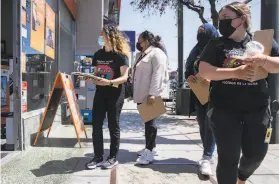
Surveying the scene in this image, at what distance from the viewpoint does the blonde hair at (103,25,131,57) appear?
4336 mm

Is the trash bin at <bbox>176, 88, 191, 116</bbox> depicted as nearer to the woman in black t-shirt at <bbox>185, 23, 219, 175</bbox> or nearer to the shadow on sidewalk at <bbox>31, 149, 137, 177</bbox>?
the shadow on sidewalk at <bbox>31, 149, 137, 177</bbox>

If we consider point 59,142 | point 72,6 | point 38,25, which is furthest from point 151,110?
point 72,6

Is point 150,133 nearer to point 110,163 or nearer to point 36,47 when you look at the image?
point 110,163

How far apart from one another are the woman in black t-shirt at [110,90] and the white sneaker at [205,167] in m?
1.11

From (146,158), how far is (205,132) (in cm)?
87

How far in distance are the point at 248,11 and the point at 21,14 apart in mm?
3260

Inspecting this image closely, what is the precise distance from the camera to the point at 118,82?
426cm

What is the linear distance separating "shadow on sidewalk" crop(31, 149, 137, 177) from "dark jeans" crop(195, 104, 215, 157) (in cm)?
108

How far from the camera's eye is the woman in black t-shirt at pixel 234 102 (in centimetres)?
267

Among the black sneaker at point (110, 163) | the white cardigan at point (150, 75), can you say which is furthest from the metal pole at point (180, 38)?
the black sneaker at point (110, 163)

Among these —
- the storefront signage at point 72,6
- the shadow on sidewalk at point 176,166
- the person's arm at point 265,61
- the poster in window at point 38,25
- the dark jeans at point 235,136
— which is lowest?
the shadow on sidewalk at point 176,166

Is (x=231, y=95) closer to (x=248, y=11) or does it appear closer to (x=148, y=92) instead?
(x=248, y=11)

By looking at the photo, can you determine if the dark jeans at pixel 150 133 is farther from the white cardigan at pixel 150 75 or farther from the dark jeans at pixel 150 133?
the white cardigan at pixel 150 75

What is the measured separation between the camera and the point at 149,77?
179 inches
